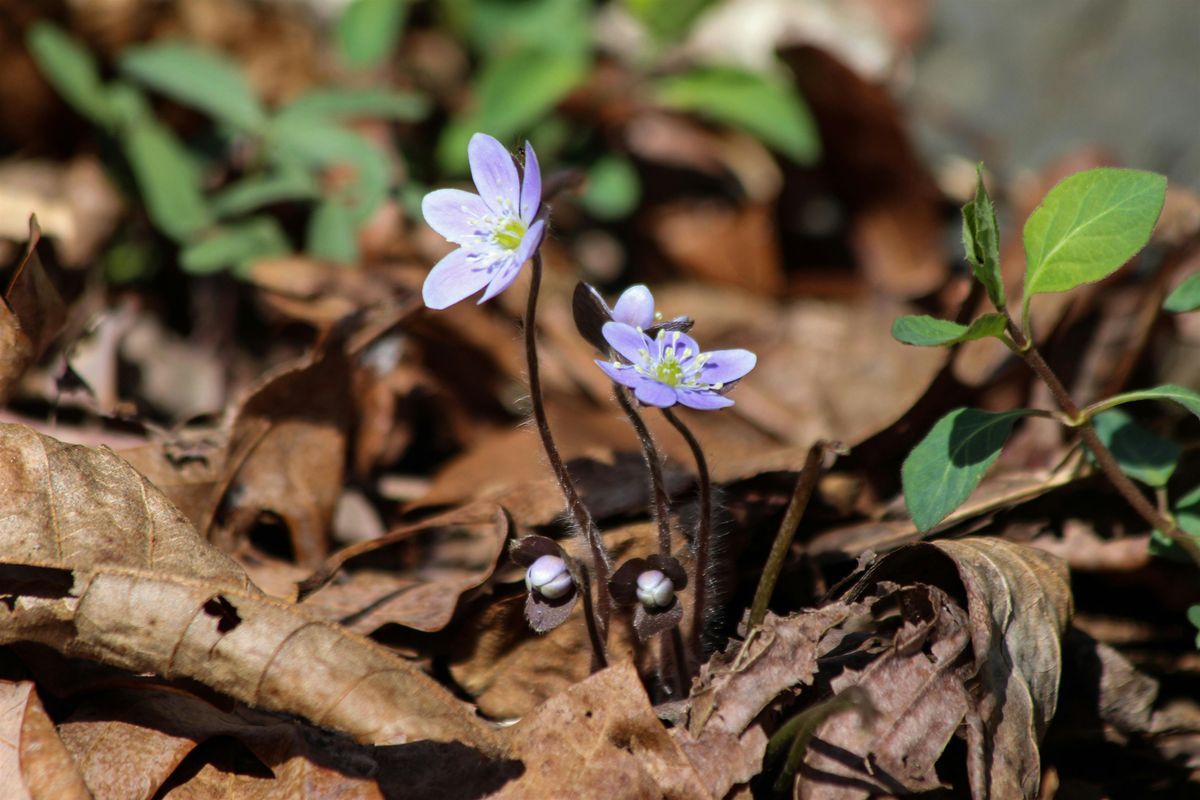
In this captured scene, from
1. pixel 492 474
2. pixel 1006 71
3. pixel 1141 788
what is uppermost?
pixel 1006 71

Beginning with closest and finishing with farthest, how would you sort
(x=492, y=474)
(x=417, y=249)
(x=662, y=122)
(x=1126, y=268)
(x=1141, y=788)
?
(x=1141, y=788), (x=492, y=474), (x=1126, y=268), (x=417, y=249), (x=662, y=122)

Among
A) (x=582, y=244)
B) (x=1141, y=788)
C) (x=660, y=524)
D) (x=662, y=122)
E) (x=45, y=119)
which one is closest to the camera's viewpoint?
(x=660, y=524)

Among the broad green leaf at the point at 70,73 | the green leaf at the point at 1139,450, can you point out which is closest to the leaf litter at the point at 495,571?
the green leaf at the point at 1139,450

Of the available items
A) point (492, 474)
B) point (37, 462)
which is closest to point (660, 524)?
point (492, 474)

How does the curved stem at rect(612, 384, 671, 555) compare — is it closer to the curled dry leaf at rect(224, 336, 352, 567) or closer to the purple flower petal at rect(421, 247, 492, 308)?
the purple flower petal at rect(421, 247, 492, 308)

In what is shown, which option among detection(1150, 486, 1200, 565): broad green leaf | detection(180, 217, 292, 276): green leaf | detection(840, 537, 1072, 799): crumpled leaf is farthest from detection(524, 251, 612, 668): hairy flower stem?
detection(180, 217, 292, 276): green leaf

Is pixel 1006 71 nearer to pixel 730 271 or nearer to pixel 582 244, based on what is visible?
pixel 730 271

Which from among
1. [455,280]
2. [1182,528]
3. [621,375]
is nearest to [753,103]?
[1182,528]
